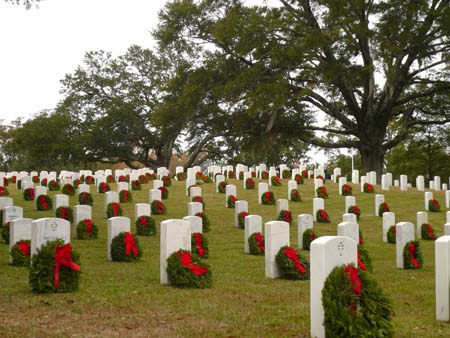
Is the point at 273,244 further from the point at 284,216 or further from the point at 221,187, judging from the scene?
the point at 221,187

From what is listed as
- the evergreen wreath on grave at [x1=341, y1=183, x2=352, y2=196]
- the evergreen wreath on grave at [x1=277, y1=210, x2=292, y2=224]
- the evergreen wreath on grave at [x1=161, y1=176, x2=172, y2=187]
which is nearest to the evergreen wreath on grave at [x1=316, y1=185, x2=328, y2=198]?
the evergreen wreath on grave at [x1=341, y1=183, x2=352, y2=196]

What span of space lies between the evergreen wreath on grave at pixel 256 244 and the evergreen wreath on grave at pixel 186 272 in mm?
3572

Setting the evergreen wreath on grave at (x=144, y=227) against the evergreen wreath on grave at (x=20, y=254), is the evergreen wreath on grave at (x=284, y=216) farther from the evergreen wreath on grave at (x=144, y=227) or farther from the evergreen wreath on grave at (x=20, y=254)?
the evergreen wreath on grave at (x=20, y=254)

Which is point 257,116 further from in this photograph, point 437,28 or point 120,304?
point 120,304

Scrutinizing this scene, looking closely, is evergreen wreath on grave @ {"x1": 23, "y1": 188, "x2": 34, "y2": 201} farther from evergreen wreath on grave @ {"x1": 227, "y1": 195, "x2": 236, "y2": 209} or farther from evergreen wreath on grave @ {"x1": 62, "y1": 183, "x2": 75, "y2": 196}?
evergreen wreath on grave @ {"x1": 227, "y1": 195, "x2": 236, "y2": 209}

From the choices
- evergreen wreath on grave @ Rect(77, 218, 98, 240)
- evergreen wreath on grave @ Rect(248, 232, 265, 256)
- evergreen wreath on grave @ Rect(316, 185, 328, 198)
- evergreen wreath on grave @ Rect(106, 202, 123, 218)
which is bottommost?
evergreen wreath on grave @ Rect(248, 232, 265, 256)

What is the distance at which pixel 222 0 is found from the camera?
102 ft

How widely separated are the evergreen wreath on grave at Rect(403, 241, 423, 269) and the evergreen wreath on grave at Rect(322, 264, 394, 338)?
224 inches

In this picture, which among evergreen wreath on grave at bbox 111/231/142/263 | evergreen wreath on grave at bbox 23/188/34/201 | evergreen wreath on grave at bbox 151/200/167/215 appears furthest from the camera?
evergreen wreath on grave at bbox 23/188/34/201

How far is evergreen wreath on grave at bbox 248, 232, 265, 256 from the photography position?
1184 centimetres

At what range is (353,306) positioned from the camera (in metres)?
5.25

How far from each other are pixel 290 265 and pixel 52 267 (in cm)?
372

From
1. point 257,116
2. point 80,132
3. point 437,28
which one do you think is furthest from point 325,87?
point 80,132

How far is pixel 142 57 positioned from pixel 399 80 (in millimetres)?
25629
